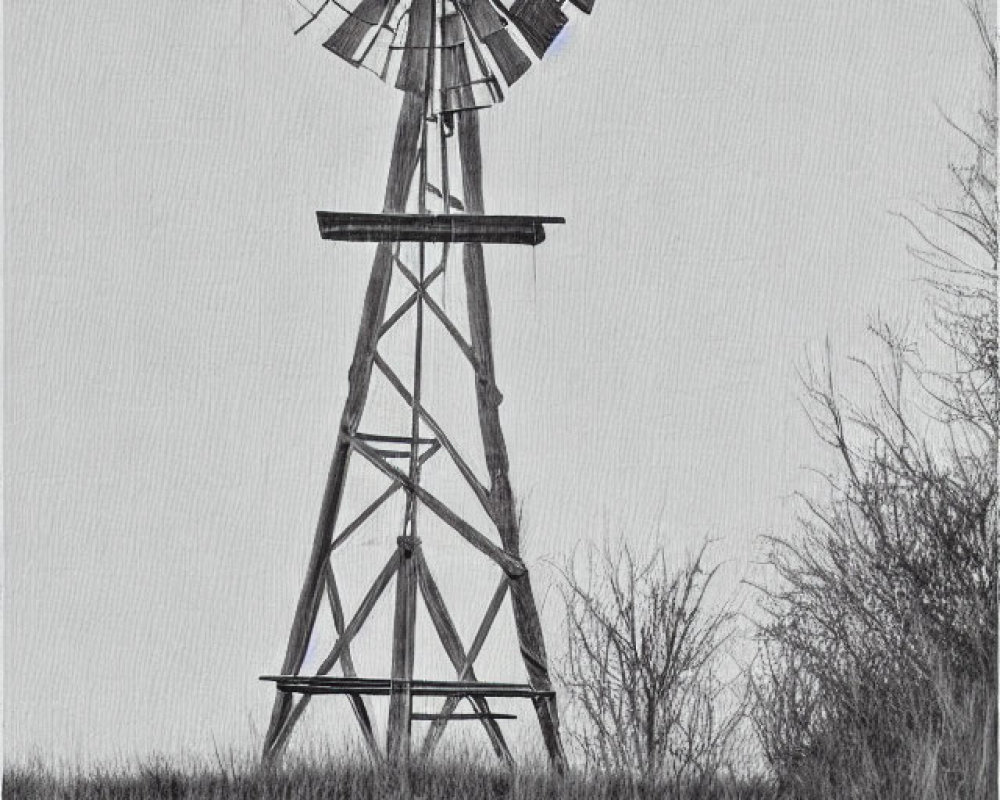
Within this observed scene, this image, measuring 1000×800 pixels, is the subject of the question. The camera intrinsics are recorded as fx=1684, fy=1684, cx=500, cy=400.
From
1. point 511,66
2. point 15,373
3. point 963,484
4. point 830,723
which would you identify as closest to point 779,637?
point 830,723

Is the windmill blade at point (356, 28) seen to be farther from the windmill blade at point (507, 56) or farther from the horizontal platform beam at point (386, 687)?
the horizontal platform beam at point (386, 687)

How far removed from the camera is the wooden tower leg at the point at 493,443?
1080 cm

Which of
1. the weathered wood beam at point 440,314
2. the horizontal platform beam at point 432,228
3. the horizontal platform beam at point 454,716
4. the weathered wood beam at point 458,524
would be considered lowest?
the horizontal platform beam at point 454,716

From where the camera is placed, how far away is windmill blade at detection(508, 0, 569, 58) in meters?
11.1

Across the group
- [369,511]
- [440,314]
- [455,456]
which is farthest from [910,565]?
[369,511]

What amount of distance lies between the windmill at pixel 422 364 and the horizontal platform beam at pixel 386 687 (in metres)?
0.01

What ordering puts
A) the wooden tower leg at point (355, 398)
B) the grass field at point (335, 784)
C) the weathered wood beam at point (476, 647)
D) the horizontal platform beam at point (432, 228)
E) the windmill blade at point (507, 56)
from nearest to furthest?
1. the grass field at point (335, 784)
2. the horizontal platform beam at point (432, 228)
3. the weathered wood beam at point (476, 647)
4. the wooden tower leg at point (355, 398)
5. the windmill blade at point (507, 56)

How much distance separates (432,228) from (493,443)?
1437mm

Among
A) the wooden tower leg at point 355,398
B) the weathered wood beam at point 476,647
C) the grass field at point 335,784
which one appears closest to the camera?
the grass field at point 335,784

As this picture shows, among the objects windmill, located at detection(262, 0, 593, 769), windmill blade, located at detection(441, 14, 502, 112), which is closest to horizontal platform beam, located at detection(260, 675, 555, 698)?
windmill, located at detection(262, 0, 593, 769)

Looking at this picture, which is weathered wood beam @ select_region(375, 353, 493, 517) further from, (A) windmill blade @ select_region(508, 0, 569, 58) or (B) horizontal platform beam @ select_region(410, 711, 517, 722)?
(A) windmill blade @ select_region(508, 0, 569, 58)

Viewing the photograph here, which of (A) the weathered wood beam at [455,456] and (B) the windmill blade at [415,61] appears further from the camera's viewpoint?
(B) the windmill blade at [415,61]

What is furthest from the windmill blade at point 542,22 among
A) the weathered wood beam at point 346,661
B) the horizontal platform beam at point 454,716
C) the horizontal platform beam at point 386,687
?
the horizontal platform beam at point 454,716

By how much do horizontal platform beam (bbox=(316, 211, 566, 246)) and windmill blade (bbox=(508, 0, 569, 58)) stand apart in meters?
1.31
